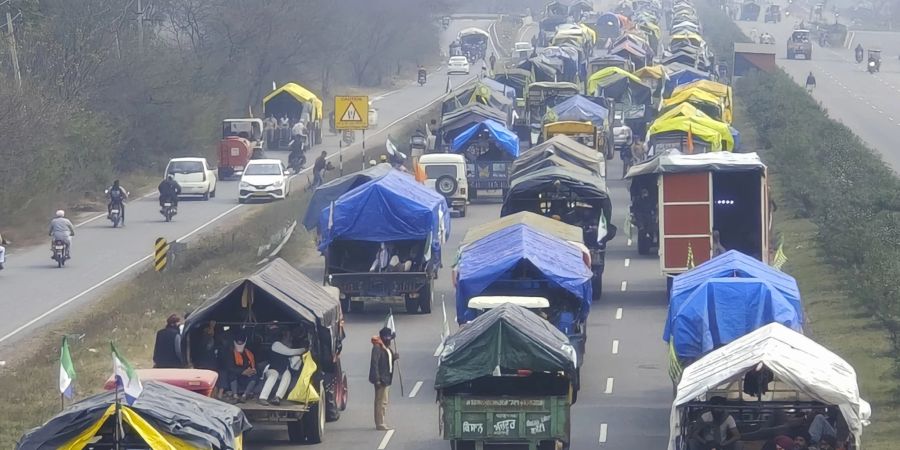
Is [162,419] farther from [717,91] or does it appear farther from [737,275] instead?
[717,91]

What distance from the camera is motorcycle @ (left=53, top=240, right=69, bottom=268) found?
42469mm

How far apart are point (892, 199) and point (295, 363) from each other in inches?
713

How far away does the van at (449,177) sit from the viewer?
48.8 m

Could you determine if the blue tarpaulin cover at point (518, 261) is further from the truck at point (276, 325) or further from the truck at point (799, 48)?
the truck at point (799, 48)

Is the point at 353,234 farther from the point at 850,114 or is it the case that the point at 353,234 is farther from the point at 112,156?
the point at 850,114

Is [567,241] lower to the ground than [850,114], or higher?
higher

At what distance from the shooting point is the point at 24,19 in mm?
61625

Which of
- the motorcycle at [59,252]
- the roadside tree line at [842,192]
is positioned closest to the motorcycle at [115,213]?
the motorcycle at [59,252]

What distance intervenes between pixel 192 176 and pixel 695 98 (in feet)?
57.4

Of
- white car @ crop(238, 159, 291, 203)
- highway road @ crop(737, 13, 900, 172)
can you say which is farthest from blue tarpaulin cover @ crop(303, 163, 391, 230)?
highway road @ crop(737, 13, 900, 172)

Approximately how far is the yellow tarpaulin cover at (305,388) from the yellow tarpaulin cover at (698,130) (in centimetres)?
2691

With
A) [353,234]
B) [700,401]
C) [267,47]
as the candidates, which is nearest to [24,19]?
[267,47]

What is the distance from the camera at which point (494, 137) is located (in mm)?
52312

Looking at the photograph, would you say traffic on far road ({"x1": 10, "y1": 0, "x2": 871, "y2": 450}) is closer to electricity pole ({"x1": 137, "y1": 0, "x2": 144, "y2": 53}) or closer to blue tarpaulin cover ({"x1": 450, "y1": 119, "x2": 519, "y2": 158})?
blue tarpaulin cover ({"x1": 450, "y1": 119, "x2": 519, "y2": 158})
